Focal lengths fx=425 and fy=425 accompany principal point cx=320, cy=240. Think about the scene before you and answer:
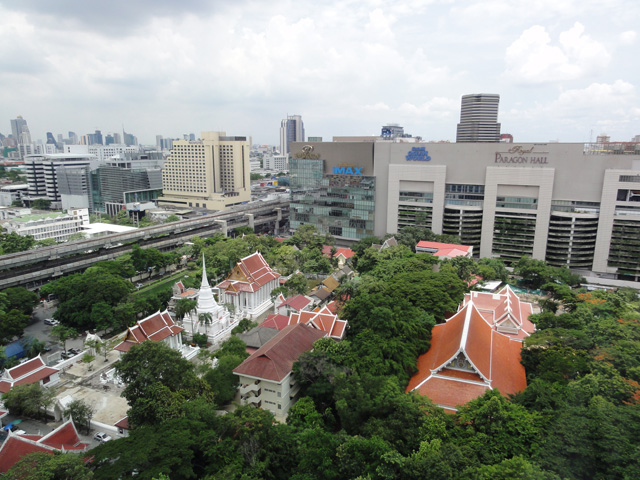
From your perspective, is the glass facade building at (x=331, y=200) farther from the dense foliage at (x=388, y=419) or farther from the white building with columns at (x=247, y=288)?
the dense foliage at (x=388, y=419)

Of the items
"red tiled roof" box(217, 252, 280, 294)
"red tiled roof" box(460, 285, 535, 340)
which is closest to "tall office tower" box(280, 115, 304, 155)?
"red tiled roof" box(217, 252, 280, 294)

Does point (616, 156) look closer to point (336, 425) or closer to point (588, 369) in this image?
point (588, 369)

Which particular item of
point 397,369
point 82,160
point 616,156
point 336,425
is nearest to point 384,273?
point 397,369

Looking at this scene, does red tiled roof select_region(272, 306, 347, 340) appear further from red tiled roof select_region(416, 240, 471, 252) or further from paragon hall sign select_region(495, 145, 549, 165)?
paragon hall sign select_region(495, 145, 549, 165)

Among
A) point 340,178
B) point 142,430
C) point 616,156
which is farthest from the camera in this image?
point 340,178

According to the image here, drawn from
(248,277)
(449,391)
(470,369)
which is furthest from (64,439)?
(248,277)

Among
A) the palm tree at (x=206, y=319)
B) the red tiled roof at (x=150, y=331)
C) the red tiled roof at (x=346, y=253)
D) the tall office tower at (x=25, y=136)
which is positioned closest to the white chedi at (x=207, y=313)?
the palm tree at (x=206, y=319)

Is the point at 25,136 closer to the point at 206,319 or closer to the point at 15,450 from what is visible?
the point at 206,319
